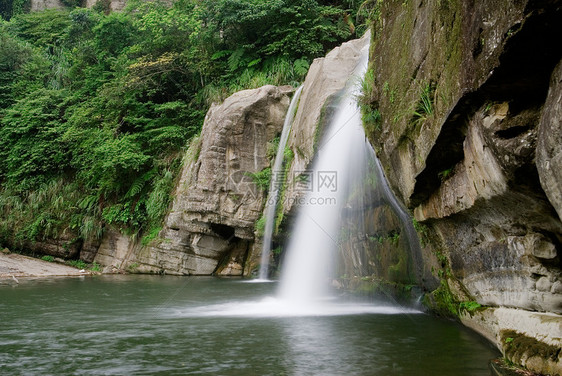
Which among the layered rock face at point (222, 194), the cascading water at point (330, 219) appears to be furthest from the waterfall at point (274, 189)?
the cascading water at point (330, 219)

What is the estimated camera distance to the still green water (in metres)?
5.23

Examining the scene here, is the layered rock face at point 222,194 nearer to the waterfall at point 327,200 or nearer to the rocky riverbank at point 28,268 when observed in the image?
the rocky riverbank at point 28,268

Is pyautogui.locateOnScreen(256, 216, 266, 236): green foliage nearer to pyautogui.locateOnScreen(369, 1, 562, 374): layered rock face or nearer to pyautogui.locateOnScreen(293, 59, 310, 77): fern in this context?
pyautogui.locateOnScreen(293, 59, 310, 77): fern

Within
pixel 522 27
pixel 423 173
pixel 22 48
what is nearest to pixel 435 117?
pixel 423 173

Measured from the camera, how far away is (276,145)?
1656 cm

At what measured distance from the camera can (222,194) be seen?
16266mm

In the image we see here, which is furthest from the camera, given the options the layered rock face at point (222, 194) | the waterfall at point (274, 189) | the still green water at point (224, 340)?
the layered rock face at point (222, 194)

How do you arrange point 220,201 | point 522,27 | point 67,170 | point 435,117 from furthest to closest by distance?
point 67,170
point 220,201
point 435,117
point 522,27

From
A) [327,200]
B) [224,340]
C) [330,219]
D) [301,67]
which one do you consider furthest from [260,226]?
[224,340]

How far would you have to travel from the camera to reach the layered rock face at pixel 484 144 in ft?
12.6

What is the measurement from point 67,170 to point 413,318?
18.3 metres

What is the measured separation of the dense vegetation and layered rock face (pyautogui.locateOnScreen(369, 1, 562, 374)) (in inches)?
450

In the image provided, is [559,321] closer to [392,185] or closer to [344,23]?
[392,185]

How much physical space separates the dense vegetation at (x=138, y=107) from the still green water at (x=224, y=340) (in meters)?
8.88
